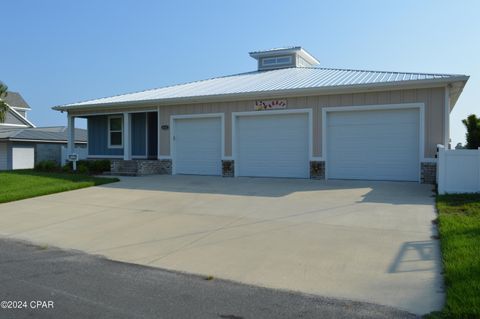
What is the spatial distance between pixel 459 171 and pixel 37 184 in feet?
42.5

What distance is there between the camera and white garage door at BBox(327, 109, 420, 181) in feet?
45.9

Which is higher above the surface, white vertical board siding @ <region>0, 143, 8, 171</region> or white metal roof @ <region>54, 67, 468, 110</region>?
white metal roof @ <region>54, 67, 468, 110</region>

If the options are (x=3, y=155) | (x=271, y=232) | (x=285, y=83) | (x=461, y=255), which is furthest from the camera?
(x=3, y=155)

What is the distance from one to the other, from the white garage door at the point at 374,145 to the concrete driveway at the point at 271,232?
0.91 meters

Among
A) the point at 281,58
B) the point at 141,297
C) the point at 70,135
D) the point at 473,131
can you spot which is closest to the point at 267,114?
the point at 281,58

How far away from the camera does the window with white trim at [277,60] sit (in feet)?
76.2

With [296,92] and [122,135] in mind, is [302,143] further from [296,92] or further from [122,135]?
[122,135]

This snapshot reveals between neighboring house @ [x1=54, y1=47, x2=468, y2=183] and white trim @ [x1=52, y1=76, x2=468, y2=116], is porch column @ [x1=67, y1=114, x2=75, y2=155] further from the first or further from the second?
white trim @ [x1=52, y1=76, x2=468, y2=116]

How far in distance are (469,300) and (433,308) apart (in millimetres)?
344

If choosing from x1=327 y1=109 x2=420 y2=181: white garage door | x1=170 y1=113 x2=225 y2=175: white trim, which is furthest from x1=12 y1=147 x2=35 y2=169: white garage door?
x1=327 y1=109 x2=420 y2=181: white garage door

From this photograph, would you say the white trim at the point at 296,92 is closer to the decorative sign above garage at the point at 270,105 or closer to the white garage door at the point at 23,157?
the decorative sign above garage at the point at 270,105

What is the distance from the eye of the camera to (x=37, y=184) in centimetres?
1502

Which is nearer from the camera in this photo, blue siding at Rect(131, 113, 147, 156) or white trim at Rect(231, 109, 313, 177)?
white trim at Rect(231, 109, 313, 177)

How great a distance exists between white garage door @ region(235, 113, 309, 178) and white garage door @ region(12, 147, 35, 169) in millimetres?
20232
